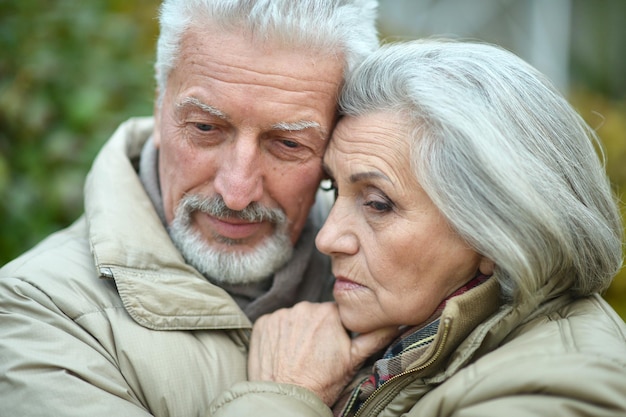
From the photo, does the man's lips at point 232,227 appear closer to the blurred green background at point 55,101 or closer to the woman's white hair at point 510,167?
the woman's white hair at point 510,167

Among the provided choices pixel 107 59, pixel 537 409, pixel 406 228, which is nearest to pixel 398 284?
pixel 406 228

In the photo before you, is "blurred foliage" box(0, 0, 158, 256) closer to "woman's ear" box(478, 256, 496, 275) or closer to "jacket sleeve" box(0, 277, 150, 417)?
"jacket sleeve" box(0, 277, 150, 417)

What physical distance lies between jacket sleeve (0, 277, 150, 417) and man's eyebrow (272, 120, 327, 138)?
109 centimetres

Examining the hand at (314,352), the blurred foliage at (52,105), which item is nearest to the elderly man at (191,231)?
the hand at (314,352)

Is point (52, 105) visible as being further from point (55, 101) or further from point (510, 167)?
point (510, 167)

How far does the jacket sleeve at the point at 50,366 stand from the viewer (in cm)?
238

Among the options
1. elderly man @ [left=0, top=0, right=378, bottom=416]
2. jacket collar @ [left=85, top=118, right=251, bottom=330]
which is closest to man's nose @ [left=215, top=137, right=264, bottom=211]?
elderly man @ [left=0, top=0, right=378, bottom=416]

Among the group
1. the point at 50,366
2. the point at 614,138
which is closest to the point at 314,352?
the point at 50,366

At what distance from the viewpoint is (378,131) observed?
2750 millimetres

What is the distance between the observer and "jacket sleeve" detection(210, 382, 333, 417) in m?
2.46

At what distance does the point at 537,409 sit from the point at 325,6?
5.78 feet

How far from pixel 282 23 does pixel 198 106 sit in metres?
0.47

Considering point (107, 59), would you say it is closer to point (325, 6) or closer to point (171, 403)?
point (325, 6)

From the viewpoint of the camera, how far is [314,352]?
287 cm
